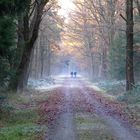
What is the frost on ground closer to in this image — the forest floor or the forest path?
the forest floor

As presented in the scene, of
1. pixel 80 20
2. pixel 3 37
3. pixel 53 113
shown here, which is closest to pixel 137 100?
pixel 53 113

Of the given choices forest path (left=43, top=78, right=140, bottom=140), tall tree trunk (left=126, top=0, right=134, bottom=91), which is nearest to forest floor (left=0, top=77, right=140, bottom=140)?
forest path (left=43, top=78, right=140, bottom=140)

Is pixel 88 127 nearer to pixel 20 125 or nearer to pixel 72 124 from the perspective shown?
pixel 72 124

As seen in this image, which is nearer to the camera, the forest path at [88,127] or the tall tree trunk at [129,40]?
the forest path at [88,127]

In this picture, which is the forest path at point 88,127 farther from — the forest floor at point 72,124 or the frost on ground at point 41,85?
the frost on ground at point 41,85

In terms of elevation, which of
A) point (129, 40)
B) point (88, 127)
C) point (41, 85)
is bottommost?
point (88, 127)

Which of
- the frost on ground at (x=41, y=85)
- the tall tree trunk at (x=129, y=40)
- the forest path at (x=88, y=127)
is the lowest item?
the forest path at (x=88, y=127)

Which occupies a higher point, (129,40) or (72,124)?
(129,40)

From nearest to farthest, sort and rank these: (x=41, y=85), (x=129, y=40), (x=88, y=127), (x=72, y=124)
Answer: (x=88, y=127) → (x=72, y=124) → (x=129, y=40) → (x=41, y=85)

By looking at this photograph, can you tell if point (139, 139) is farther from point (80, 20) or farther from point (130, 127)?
point (80, 20)

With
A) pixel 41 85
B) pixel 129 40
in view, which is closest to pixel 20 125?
pixel 129 40

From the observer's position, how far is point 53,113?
19969mm

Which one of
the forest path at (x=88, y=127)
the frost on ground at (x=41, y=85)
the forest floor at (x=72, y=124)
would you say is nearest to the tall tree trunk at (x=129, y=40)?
the forest floor at (x=72, y=124)

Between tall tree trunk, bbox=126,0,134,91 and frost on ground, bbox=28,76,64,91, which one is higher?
tall tree trunk, bbox=126,0,134,91
